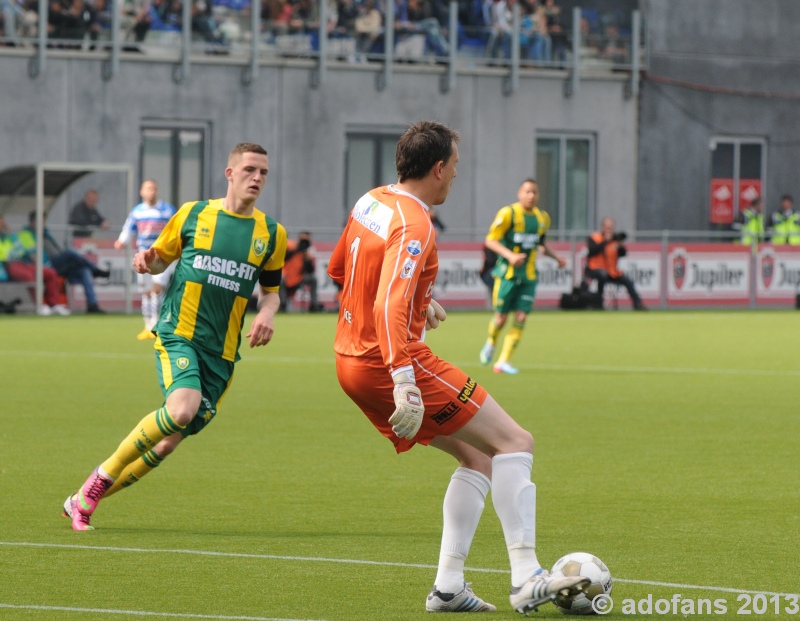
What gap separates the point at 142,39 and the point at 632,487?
25041 millimetres

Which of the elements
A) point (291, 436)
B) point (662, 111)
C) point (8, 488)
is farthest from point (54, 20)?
point (8, 488)

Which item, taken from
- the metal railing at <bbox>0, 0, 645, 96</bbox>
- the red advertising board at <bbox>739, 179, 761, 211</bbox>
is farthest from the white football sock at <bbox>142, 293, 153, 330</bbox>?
the red advertising board at <bbox>739, 179, 761, 211</bbox>

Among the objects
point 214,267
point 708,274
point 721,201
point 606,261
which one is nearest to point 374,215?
point 214,267

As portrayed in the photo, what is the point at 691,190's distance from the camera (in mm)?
39312

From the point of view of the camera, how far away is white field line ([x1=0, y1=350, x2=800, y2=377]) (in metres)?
18.1

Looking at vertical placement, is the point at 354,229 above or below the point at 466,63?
below

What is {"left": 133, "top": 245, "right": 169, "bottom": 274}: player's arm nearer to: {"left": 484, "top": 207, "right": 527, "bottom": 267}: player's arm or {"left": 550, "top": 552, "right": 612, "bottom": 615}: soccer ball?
{"left": 550, "top": 552, "right": 612, "bottom": 615}: soccer ball

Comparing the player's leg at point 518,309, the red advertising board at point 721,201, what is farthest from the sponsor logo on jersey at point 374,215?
the red advertising board at point 721,201

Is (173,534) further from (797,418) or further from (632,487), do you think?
(797,418)

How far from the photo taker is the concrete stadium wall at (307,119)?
32219mm

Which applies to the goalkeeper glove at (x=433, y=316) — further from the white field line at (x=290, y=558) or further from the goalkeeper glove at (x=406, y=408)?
the white field line at (x=290, y=558)

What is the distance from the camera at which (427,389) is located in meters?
5.93

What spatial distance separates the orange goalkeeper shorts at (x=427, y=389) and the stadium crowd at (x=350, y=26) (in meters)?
26.9

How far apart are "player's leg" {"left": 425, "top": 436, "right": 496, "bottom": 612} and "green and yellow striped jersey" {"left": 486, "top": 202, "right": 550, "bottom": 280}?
11.7m
